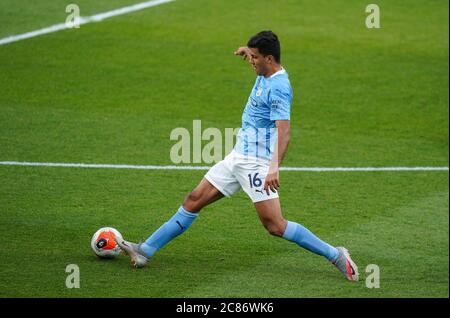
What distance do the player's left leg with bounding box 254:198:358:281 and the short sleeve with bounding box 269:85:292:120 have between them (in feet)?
2.56

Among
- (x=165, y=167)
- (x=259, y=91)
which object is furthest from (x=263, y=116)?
(x=165, y=167)

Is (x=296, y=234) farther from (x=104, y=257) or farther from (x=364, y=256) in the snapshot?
(x=104, y=257)

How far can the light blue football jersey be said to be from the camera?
826cm

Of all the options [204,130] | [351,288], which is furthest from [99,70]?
[351,288]

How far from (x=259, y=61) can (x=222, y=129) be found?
5472 millimetres

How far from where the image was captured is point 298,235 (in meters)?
8.57

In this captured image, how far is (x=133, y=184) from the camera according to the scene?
1136 cm

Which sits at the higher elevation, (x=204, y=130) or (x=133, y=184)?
(x=204, y=130)

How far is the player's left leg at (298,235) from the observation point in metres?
8.48

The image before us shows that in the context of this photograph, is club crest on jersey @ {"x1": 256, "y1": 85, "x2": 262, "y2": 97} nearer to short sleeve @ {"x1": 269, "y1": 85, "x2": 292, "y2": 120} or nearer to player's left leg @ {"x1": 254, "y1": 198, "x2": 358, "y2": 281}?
short sleeve @ {"x1": 269, "y1": 85, "x2": 292, "y2": 120}

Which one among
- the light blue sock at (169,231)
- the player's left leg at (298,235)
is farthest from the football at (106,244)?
the player's left leg at (298,235)

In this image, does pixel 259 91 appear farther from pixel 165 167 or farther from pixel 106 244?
pixel 165 167

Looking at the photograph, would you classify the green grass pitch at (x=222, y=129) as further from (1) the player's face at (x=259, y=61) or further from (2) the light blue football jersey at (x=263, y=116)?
(1) the player's face at (x=259, y=61)

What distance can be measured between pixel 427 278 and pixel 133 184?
403cm
